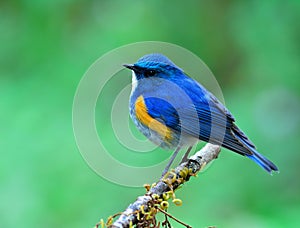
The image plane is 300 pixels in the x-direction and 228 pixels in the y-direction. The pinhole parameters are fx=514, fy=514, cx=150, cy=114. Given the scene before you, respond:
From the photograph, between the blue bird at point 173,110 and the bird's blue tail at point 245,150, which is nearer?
the bird's blue tail at point 245,150

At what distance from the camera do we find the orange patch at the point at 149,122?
3.23m

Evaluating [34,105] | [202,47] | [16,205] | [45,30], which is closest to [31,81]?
[34,105]

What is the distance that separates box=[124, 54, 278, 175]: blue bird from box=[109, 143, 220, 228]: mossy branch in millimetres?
132

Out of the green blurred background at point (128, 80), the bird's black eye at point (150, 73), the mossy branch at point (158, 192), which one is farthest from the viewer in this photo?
the green blurred background at point (128, 80)

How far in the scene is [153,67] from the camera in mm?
3330

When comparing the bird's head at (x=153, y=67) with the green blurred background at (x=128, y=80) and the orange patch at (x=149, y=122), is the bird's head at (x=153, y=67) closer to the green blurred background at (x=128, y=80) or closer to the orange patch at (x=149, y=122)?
the orange patch at (x=149, y=122)

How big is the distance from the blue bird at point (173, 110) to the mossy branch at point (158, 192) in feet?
0.43

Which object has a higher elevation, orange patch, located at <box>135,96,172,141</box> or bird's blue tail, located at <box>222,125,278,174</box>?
orange patch, located at <box>135,96,172,141</box>

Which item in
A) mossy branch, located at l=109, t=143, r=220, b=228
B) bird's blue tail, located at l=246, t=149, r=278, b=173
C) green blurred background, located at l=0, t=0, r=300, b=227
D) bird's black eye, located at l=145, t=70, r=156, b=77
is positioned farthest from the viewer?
green blurred background, located at l=0, t=0, r=300, b=227

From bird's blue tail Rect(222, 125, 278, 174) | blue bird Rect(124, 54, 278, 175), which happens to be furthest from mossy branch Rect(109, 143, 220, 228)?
bird's blue tail Rect(222, 125, 278, 174)

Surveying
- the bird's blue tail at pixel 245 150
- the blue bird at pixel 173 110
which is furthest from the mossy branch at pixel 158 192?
the bird's blue tail at pixel 245 150

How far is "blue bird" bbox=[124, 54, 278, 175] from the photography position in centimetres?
322

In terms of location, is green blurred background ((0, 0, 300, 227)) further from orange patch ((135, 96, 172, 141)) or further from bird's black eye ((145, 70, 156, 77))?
bird's black eye ((145, 70, 156, 77))

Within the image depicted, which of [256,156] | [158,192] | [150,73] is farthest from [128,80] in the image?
[158,192]
